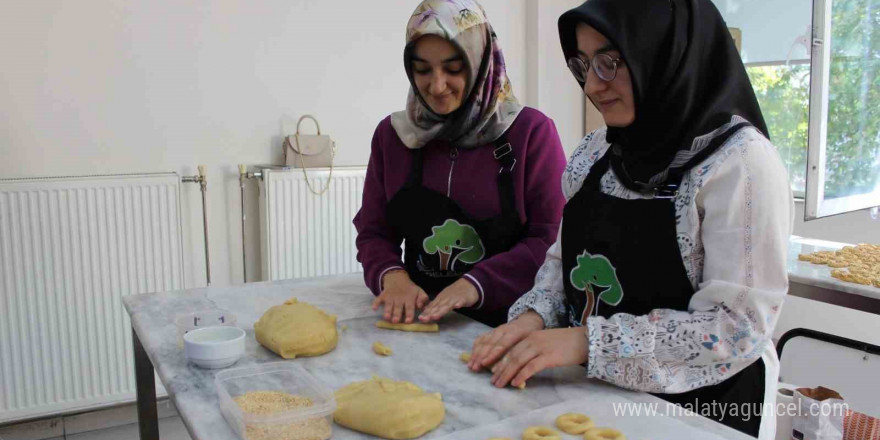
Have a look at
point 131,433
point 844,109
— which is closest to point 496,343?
point 131,433

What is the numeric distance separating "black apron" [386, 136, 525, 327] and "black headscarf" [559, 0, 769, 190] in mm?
527

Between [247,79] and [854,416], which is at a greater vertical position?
[247,79]

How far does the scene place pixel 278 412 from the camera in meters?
0.98

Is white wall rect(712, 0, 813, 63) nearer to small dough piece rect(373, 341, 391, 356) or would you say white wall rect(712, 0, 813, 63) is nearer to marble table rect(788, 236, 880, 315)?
marble table rect(788, 236, 880, 315)

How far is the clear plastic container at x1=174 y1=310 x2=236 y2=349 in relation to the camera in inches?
57.8

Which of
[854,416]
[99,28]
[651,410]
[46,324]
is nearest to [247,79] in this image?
[99,28]

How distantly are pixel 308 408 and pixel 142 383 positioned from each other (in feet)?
3.34

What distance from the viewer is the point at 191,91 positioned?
3.04 m

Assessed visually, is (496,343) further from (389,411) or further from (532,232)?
(532,232)

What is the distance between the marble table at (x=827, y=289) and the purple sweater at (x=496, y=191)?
48.0 inches

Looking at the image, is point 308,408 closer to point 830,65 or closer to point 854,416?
point 854,416

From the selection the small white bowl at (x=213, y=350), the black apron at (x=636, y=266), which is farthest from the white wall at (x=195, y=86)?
the black apron at (x=636, y=266)

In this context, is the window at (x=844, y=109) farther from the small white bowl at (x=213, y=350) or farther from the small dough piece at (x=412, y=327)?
the small white bowl at (x=213, y=350)

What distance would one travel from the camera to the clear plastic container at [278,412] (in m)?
0.97
